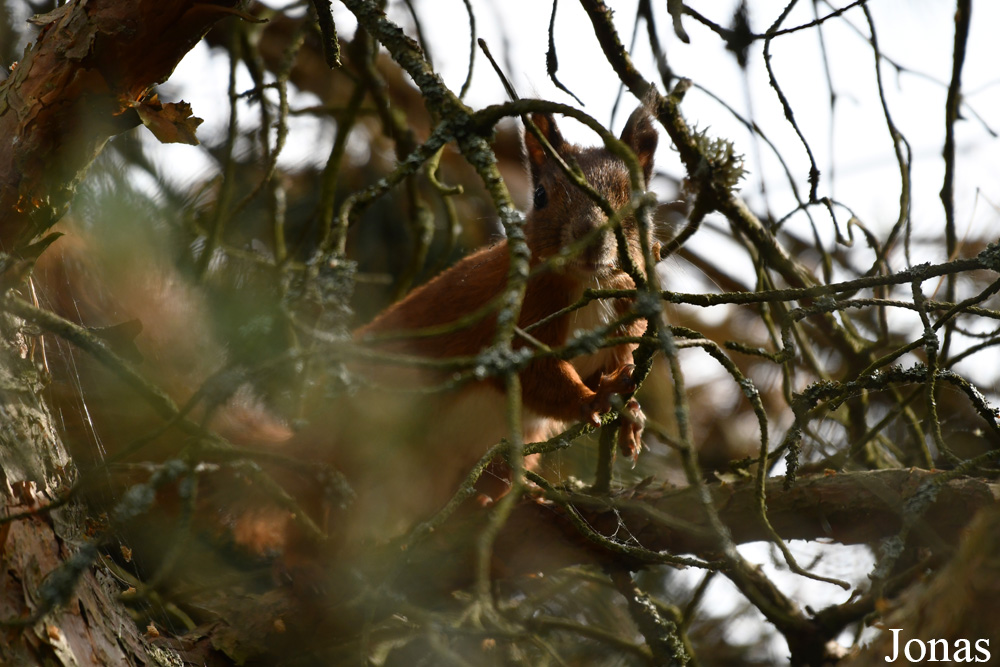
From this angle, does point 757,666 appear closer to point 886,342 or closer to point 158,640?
point 886,342

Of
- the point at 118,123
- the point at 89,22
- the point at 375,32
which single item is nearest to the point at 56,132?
the point at 118,123

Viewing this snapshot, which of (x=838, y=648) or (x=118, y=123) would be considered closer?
(x=118, y=123)

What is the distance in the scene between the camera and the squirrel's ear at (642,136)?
90.4 inches

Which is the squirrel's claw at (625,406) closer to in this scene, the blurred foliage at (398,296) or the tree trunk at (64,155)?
the blurred foliage at (398,296)

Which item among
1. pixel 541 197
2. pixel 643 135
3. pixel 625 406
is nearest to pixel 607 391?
pixel 625 406

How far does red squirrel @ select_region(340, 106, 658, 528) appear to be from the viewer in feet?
7.61

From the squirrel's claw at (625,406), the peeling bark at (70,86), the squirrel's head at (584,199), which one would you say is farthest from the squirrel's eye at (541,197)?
the peeling bark at (70,86)

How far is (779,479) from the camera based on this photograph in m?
2.07

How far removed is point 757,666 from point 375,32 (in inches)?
88.2

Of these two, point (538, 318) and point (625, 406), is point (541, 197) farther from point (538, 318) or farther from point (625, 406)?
point (625, 406)

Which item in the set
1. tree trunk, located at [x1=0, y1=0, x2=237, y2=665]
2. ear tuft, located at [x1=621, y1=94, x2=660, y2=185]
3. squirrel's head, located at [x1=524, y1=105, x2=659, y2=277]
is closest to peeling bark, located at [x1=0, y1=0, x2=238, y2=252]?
tree trunk, located at [x1=0, y1=0, x2=237, y2=665]

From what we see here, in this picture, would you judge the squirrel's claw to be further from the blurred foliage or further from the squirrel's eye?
the squirrel's eye

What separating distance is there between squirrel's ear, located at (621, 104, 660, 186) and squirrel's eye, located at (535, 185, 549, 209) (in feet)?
0.98

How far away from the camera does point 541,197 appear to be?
2510 millimetres
